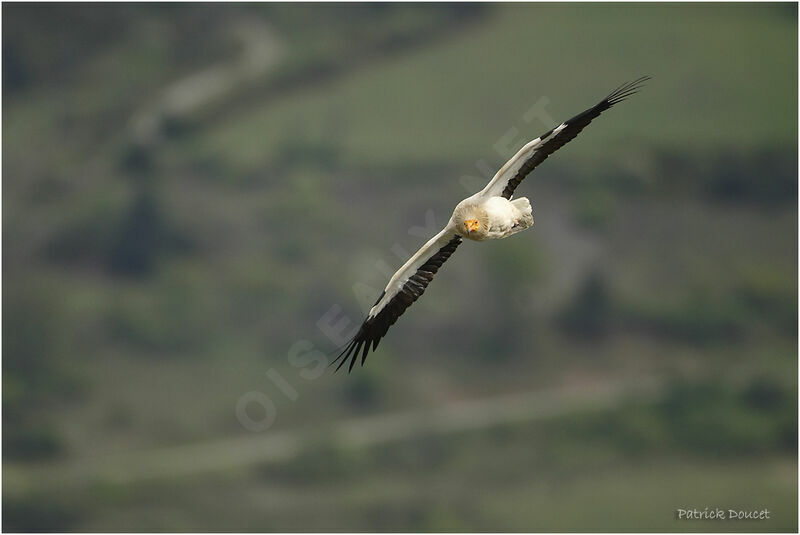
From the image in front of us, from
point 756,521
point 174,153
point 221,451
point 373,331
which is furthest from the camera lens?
point 174,153

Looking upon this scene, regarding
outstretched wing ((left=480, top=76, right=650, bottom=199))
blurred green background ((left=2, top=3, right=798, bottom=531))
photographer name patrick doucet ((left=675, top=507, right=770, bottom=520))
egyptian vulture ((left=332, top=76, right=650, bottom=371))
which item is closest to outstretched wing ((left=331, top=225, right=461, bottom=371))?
egyptian vulture ((left=332, top=76, right=650, bottom=371))

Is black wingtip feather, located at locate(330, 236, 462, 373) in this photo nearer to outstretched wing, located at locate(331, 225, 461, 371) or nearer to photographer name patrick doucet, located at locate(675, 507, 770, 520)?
outstretched wing, located at locate(331, 225, 461, 371)

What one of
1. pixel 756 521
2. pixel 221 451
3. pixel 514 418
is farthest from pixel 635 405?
pixel 221 451

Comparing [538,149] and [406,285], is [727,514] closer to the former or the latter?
[406,285]

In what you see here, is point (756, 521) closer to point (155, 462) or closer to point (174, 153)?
point (155, 462)

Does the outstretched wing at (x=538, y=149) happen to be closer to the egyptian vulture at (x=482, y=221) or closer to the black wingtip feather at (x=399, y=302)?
the egyptian vulture at (x=482, y=221)

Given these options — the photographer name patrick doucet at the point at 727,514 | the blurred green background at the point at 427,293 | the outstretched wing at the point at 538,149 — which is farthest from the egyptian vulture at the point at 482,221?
the blurred green background at the point at 427,293

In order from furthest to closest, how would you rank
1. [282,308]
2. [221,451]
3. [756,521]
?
[282,308], [221,451], [756,521]
